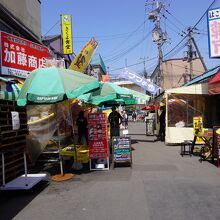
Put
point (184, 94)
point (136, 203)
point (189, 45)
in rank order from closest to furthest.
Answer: point (136, 203)
point (184, 94)
point (189, 45)

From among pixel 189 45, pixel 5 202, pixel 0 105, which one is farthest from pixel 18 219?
pixel 189 45

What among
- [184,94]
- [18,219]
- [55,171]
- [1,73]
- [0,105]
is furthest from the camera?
[184,94]

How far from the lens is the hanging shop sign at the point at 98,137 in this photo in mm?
10516

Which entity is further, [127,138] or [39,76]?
[127,138]

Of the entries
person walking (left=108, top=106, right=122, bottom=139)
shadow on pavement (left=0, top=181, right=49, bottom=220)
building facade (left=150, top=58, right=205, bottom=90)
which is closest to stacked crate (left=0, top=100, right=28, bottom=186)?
shadow on pavement (left=0, top=181, right=49, bottom=220)

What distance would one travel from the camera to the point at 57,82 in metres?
9.14

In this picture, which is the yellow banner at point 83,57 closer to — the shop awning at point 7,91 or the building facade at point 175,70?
the shop awning at point 7,91

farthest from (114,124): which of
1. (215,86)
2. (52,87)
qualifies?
(52,87)

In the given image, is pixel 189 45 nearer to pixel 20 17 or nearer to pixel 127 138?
pixel 20 17

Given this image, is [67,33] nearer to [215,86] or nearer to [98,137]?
[215,86]

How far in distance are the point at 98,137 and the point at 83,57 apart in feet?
24.8

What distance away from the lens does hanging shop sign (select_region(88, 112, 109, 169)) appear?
10516 millimetres

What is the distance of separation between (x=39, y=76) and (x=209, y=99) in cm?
1121

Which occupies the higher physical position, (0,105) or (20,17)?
(20,17)
